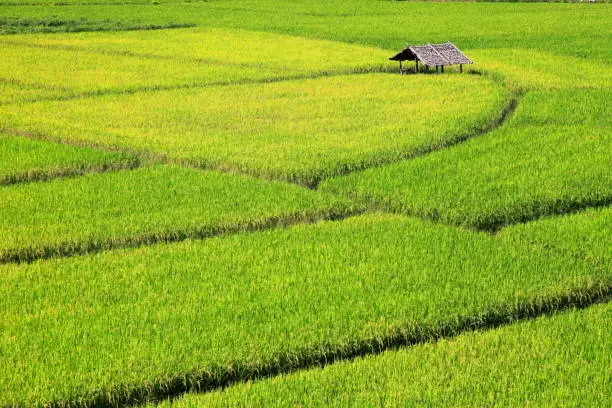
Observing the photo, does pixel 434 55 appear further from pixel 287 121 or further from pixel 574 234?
pixel 574 234

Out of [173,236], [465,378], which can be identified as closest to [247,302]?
[465,378]

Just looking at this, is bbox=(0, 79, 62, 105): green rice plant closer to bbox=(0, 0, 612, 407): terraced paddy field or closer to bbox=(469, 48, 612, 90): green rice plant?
bbox=(0, 0, 612, 407): terraced paddy field

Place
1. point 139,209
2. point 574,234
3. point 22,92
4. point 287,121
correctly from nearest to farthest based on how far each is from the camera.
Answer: point 574,234 → point 139,209 → point 287,121 → point 22,92

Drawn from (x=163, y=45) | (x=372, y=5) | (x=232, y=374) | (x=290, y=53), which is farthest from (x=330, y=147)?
(x=372, y=5)

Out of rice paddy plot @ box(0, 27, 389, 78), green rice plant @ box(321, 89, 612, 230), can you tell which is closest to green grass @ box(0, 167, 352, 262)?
green rice plant @ box(321, 89, 612, 230)

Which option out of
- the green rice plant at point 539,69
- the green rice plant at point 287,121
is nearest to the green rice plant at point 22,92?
the green rice plant at point 287,121
